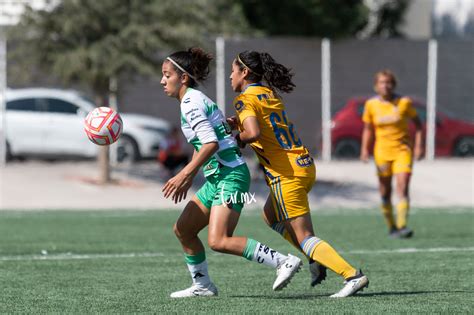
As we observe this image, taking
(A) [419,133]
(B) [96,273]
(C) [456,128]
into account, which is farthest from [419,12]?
(B) [96,273]

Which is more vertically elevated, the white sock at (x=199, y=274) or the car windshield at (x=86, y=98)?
the car windshield at (x=86, y=98)

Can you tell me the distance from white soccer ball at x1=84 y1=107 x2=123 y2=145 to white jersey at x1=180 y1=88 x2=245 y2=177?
0.82 m

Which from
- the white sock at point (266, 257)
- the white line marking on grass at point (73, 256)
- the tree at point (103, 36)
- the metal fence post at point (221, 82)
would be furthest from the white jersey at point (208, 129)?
the metal fence post at point (221, 82)

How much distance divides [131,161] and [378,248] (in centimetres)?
1349

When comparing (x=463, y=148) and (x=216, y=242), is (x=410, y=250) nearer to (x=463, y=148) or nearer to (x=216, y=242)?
(x=216, y=242)

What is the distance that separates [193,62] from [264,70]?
0.56 meters

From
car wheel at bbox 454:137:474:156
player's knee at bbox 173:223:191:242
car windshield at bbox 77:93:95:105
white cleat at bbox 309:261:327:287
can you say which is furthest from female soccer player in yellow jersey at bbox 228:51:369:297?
car wheel at bbox 454:137:474:156

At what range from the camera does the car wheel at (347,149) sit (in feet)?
89.3

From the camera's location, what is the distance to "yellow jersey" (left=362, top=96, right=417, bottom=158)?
14289 millimetres

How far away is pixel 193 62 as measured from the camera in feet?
26.5

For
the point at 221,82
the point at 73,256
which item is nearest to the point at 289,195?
the point at 73,256

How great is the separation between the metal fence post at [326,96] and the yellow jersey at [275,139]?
18986 millimetres

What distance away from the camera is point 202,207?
8133 mm

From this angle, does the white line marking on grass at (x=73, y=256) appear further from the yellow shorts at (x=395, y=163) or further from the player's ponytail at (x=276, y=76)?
the player's ponytail at (x=276, y=76)
